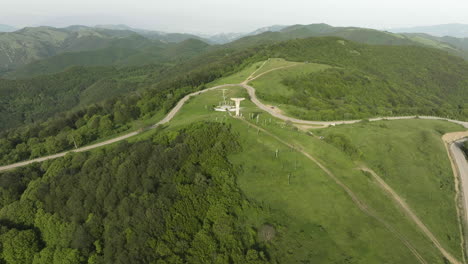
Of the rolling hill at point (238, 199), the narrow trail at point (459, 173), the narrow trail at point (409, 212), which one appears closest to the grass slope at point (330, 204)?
the rolling hill at point (238, 199)

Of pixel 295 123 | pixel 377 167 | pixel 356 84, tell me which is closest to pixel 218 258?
pixel 377 167

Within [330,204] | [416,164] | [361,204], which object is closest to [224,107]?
[330,204]

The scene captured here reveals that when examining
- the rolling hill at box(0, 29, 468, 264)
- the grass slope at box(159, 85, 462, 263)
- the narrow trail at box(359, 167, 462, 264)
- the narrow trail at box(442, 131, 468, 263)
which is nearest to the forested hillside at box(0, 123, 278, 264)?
the rolling hill at box(0, 29, 468, 264)

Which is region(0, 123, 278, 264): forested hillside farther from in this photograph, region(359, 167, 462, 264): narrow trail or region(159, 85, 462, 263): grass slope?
region(359, 167, 462, 264): narrow trail

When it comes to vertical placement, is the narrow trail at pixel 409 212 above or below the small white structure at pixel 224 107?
below

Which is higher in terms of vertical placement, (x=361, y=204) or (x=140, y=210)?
(x=361, y=204)

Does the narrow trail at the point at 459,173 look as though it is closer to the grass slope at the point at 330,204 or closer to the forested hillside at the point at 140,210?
the grass slope at the point at 330,204

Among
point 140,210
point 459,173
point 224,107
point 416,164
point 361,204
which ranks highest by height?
point 224,107

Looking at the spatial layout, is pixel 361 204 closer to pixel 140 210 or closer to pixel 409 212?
pixel 409 212

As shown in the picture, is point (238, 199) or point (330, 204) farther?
point (238, 199)
